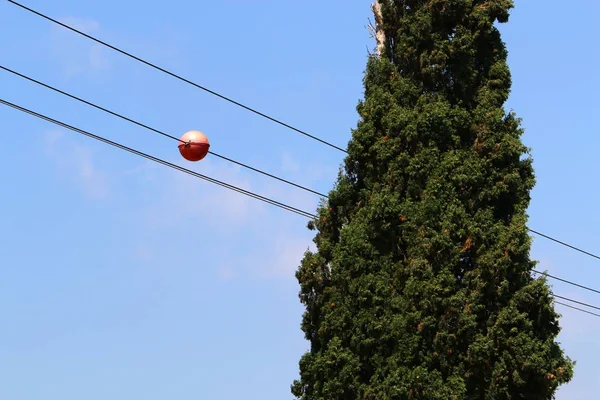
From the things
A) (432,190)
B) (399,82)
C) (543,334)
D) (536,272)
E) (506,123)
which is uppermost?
(399,82)

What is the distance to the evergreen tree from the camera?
15.0m

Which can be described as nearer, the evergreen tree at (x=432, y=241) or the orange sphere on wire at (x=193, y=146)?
the orange sphere on wire at (x=193, y=146)

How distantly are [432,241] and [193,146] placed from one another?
14.9 ft

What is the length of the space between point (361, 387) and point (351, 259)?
2122 mm

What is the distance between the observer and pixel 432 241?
15.5 m

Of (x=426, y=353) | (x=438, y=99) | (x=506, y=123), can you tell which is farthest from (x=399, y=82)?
(x=426, y=353)

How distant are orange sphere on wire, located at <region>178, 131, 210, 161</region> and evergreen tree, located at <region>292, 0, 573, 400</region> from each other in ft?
13.4

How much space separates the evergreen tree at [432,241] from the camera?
15.0 m

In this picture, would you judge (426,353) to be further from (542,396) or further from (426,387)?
(542,396)

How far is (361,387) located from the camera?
15.3 meters

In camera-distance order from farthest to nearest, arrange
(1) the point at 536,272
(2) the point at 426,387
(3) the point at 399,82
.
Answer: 1. (3) the point at 399,82
2. (1) the point at 536,272
3. (2) the point at 426,387

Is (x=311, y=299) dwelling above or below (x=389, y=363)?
above

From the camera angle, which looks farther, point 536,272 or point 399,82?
point 399,82

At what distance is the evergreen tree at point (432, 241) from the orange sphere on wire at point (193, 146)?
4090 millimetres
